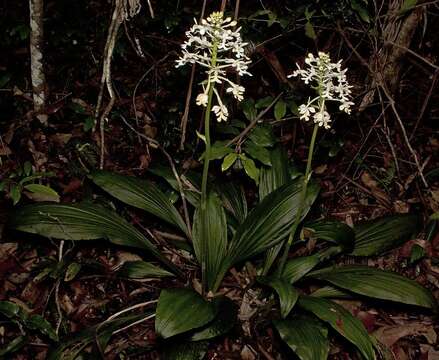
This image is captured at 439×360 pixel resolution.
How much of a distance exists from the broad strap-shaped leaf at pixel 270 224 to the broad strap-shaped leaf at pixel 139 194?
44 cm

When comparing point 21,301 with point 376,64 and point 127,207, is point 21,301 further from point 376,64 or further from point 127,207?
point 376,64

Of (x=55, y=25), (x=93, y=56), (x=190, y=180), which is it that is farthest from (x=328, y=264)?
(x=55, y=25)

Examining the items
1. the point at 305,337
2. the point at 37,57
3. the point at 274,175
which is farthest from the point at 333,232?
the point at 37,57

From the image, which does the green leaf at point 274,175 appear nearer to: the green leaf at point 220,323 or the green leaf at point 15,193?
the green leaf at point 220,323

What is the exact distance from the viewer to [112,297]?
132 inches

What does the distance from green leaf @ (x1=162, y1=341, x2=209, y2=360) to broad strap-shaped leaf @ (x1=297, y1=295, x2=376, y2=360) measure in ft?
2.04

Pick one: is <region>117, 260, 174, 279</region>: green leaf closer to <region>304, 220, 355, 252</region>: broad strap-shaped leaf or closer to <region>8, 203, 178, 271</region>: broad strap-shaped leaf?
<region>8, 203, 178, 271</region>: broad strap-shaped leaf

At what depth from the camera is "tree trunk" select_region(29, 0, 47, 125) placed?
3682 mm

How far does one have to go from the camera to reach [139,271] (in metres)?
3.17

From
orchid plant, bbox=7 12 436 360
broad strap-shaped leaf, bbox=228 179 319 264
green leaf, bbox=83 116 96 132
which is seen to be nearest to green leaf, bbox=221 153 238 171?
orchid plant, bbox=7 12 436 360

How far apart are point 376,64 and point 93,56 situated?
2.45 meters

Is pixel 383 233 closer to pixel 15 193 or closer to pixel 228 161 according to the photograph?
pixel 228 161

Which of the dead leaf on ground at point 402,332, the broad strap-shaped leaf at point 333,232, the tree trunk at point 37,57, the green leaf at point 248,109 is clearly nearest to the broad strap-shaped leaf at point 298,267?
the broad strap-shaped leaf at point 333,232

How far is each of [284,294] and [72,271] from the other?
1.37 metres
